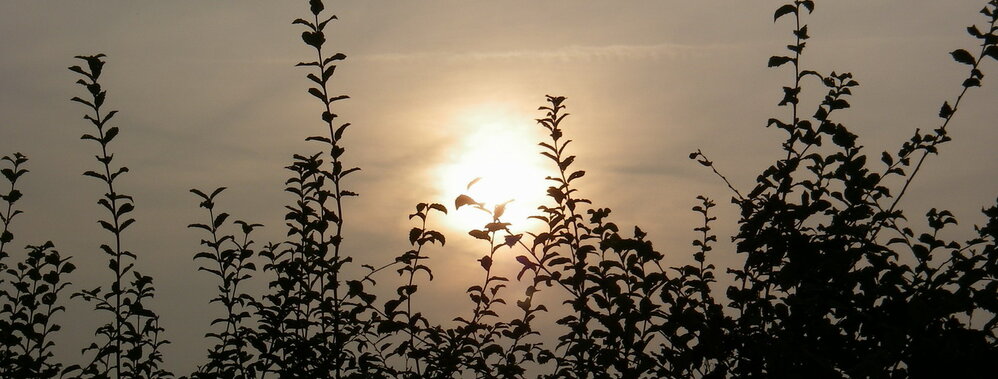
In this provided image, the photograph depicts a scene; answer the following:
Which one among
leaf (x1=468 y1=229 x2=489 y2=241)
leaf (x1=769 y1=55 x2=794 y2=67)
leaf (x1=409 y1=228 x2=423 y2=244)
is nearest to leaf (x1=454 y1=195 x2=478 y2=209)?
leaf (x1=468 y1=229 x2=489 y2=241)

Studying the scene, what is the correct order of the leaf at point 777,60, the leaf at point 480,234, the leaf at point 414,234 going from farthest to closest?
1. the leaf at point 414,234
2. the leaf at point 480,234
3. the leaf at point 777,60

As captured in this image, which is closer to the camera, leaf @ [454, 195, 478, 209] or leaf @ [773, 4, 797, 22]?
leaf @ [454, 195, 478, 209]

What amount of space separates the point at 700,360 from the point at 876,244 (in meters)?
1.35

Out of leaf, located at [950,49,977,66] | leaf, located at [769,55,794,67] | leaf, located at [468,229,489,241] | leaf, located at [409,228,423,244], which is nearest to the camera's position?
leaf, located at [950,49,977,66]

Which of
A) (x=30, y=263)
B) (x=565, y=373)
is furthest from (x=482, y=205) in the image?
(x=30, y=263)

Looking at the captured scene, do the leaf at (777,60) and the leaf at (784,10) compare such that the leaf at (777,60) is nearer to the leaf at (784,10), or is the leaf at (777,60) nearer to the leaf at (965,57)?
the leaf at (784,10)

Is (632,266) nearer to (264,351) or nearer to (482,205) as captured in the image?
(482,205)

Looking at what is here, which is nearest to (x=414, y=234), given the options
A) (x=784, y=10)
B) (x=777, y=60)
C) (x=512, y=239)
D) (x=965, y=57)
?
(x=512, y=239)

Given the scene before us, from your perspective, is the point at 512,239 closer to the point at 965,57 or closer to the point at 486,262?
the point at 486,262

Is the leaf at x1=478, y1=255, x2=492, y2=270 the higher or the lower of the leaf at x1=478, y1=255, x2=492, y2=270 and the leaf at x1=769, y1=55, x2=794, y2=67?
the lower

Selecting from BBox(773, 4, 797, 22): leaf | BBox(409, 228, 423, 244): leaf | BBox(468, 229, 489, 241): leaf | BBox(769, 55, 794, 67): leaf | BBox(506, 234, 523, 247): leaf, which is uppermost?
BBox(773, 4, 797, 22): leaf

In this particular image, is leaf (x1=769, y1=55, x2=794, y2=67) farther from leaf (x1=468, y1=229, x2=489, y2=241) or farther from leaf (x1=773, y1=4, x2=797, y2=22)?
leaf (x1=468, y1=229, x2=489, y2=241)

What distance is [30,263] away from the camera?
33.9 ft

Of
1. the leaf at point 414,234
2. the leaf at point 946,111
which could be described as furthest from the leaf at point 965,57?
the leaf at point 414,234
